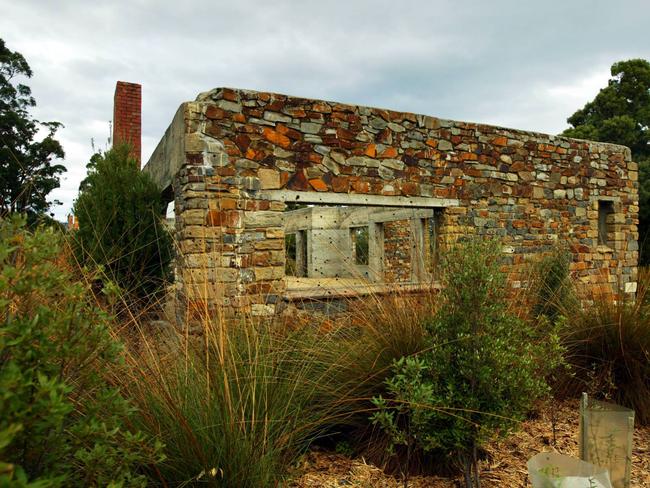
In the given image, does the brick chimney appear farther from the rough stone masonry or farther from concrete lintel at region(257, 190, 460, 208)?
concrete lintel at region(257, 190, 460, 208)

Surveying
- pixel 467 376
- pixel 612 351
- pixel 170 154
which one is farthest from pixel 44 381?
pixel 170 154

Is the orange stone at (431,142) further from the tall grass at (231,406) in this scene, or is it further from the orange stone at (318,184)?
the tall grass at (231,406)

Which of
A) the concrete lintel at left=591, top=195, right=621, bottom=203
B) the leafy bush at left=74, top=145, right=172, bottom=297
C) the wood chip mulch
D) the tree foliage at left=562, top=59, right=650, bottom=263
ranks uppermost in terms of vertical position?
the tree foliage at left=562, top=59, right=650, bottom=263

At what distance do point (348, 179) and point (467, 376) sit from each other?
3.76m

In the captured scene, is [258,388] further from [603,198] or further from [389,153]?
[603,198]

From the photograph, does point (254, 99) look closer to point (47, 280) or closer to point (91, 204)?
point (91, 204)

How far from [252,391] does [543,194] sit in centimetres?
645

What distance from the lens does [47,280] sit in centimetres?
133

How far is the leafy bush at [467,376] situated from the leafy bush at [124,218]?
376 cm

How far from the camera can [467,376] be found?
2.18m

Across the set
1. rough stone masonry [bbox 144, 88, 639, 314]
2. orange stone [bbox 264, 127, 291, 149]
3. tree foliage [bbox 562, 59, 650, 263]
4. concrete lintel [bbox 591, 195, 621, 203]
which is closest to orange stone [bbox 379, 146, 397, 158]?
rough stone masonry [bbox 144, 88, 639, 314]

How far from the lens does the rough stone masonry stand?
4945mm

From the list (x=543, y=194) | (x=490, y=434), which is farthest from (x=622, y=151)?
(x=490, y=434)

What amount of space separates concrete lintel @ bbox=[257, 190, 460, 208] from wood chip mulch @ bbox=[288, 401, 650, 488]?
310 centimetres
